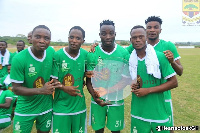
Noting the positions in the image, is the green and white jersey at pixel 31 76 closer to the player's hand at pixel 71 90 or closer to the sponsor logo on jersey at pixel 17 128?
the sponsor logo on jersey at pixel 17 128

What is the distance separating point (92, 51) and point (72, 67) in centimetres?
49

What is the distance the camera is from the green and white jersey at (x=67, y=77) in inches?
114

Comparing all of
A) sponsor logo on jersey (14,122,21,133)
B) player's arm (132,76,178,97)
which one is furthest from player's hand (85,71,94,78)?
sponsor logo on jersey (14,122,21,133)

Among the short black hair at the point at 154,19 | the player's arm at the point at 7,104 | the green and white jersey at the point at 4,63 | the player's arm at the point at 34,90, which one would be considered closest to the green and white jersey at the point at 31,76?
the player's arm at the point at 34,90

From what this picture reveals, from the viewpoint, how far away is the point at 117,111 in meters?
3.09

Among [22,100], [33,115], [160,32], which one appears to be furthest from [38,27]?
[160,32]

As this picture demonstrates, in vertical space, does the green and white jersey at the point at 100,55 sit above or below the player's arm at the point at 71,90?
above

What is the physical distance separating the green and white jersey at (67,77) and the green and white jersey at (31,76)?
13 cm

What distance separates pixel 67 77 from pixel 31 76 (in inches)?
22.0

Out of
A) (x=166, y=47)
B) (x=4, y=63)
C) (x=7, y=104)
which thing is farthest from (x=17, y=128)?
(x=4, y=63)

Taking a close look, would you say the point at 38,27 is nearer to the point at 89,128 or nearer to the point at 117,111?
the point at 117,111

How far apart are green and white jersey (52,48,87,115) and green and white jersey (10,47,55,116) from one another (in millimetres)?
125

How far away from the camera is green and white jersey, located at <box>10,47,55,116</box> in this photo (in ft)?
8.64

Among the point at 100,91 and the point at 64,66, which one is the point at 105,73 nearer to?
the point at 100,91
